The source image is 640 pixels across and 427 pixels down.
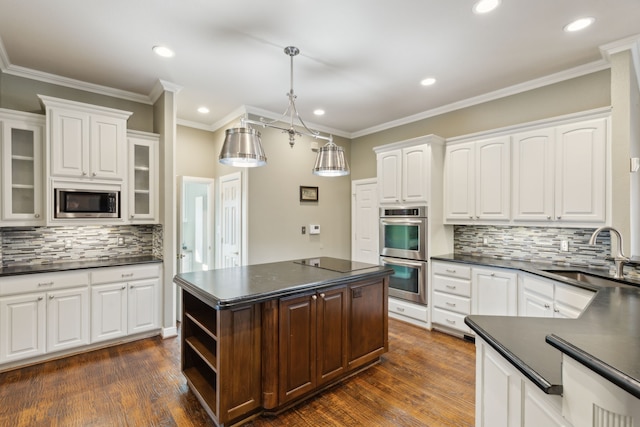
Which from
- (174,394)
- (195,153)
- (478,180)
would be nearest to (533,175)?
(478,180)

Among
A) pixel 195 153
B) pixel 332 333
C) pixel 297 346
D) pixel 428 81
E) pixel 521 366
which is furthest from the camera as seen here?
pixel 195 153

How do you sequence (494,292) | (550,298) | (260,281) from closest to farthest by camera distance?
(260,281) → (550,298) → (494,292)

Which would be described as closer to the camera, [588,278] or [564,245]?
[588,278]

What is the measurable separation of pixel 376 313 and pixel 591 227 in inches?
87.2

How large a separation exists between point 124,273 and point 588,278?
15.0ft

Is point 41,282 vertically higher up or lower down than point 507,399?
higher up

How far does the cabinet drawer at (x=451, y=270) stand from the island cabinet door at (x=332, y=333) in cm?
175

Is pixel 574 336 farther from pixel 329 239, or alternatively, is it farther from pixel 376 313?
pixel 329 239

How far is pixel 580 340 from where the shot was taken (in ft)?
3.28

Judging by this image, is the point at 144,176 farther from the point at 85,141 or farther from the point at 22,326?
the point at 22,326

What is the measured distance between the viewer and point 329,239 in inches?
211

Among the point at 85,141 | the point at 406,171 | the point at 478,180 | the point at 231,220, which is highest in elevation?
the point at 85,141

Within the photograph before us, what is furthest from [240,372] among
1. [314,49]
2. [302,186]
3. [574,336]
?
[302,186]

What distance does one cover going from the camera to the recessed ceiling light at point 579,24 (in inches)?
94.6
